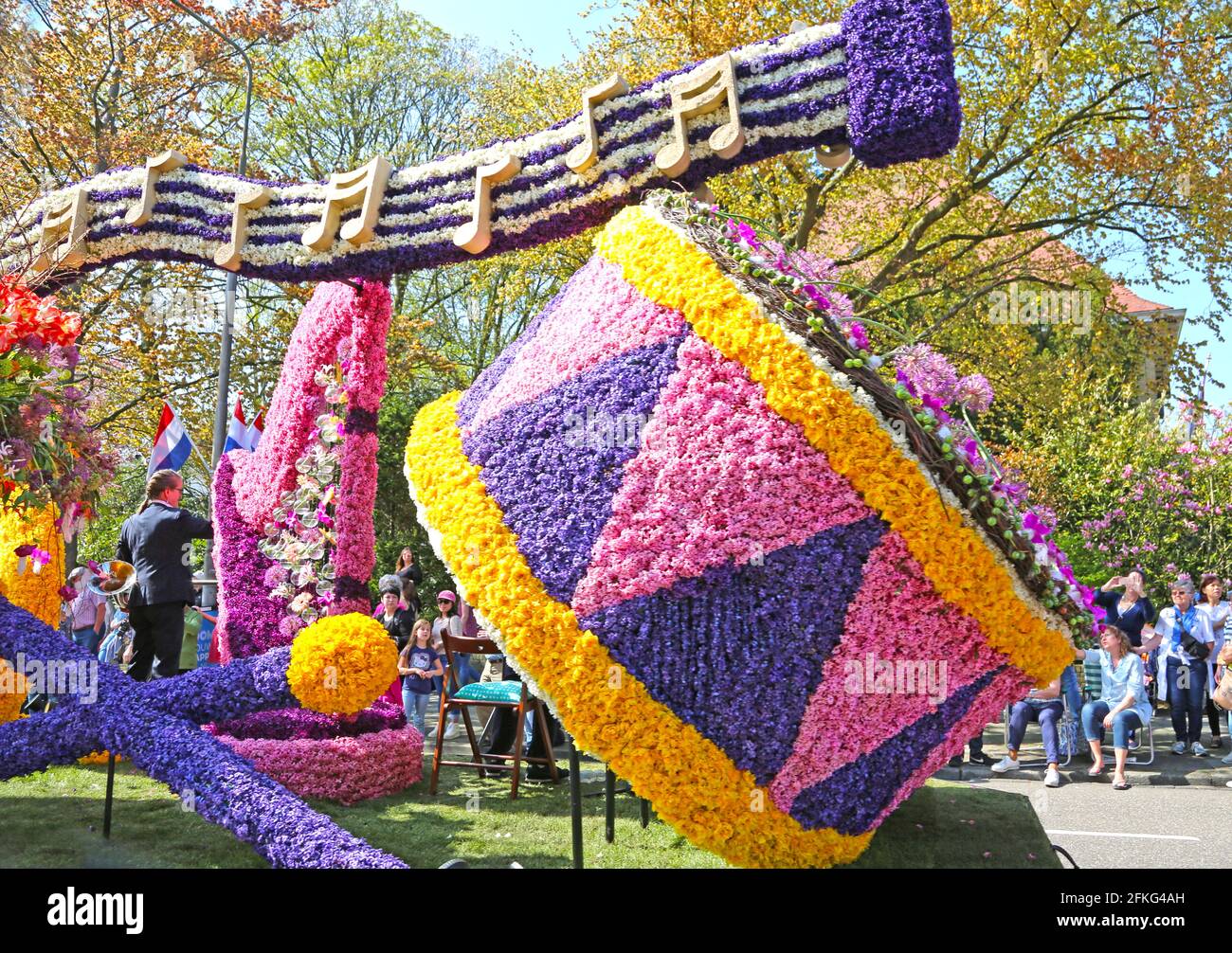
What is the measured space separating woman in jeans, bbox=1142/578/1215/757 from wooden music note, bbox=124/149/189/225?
34.2 ft

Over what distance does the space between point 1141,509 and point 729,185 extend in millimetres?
8187

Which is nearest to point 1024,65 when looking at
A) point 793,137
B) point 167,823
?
point 793,137

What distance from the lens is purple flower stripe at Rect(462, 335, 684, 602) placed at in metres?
4.59

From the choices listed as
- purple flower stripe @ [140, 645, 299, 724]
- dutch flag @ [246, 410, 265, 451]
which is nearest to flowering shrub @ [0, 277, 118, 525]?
purple flower stripe @ [140, 645, 299, 724]

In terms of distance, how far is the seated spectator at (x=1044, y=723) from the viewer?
32.2ft

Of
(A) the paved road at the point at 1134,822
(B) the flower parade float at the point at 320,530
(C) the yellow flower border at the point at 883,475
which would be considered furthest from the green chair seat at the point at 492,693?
(C) the yellow flower border at the point at 883,475

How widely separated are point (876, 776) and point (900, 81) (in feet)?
10.5

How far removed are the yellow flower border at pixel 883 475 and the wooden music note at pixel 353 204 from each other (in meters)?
2.97

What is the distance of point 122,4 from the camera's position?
1719cm

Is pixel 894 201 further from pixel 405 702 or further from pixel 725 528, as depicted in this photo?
pixel 725 528

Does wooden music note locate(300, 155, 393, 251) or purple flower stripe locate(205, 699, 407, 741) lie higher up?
wooden music note locate(300, 155, 393, 251)

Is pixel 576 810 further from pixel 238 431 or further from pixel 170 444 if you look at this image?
pixel 170 444

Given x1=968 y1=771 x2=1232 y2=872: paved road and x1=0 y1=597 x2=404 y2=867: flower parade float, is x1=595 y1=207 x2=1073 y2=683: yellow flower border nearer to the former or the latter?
x1=0 y1=597 x2=404 y2=867: flower parade float

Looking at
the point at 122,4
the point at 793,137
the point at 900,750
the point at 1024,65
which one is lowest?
the point at 900,750
